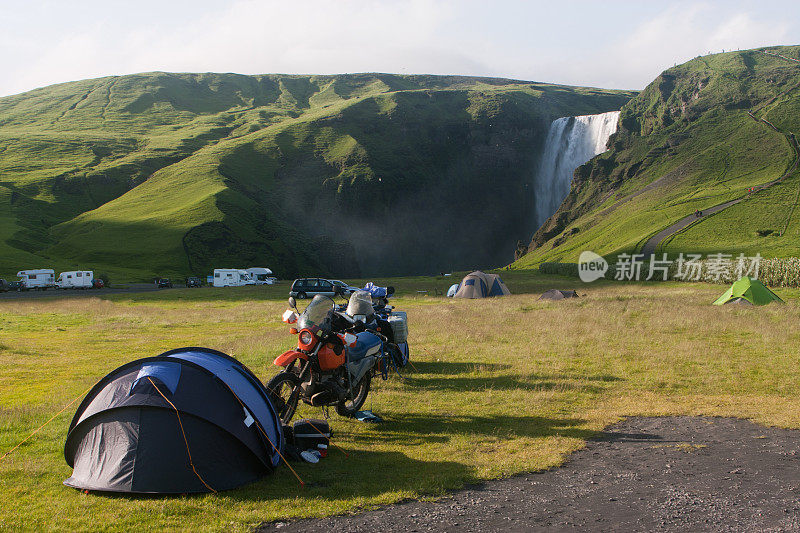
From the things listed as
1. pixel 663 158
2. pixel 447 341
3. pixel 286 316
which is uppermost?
pixel 663 158

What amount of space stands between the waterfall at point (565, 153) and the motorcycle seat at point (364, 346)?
120 m

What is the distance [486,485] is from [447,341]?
13.0 metres

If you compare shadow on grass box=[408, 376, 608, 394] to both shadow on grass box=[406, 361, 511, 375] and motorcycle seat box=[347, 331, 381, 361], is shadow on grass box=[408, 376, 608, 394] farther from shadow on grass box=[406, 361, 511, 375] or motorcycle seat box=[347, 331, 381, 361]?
motorcycle seat box=[347, 331, 381, 361]

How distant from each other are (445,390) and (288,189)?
116 metres

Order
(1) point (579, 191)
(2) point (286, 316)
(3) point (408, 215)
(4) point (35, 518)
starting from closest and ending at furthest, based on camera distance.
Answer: (4) point (35, 518)
(2) point (286, 316)
(1) point (579, 191)
(3) point (408, 215)

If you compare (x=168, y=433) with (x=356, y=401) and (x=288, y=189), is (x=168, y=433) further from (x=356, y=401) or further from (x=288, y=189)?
(x=288, y=189)

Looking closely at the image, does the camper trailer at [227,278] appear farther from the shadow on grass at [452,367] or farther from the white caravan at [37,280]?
the shadow on grass at [452,367]

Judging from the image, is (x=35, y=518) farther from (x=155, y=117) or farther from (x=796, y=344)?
(x=155, y=117)

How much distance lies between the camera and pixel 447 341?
2052 cm

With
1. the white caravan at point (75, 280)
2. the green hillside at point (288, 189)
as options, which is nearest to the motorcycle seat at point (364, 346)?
the white caravan at point (75, 280)

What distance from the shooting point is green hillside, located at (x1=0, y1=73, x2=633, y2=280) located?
9819 centimetres

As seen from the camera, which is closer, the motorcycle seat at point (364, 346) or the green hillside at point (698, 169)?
the motorcycle seat at point (364, 346)

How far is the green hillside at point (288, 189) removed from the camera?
98188 millimetres

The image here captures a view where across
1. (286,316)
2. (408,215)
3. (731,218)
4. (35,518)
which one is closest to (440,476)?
(286,316)
